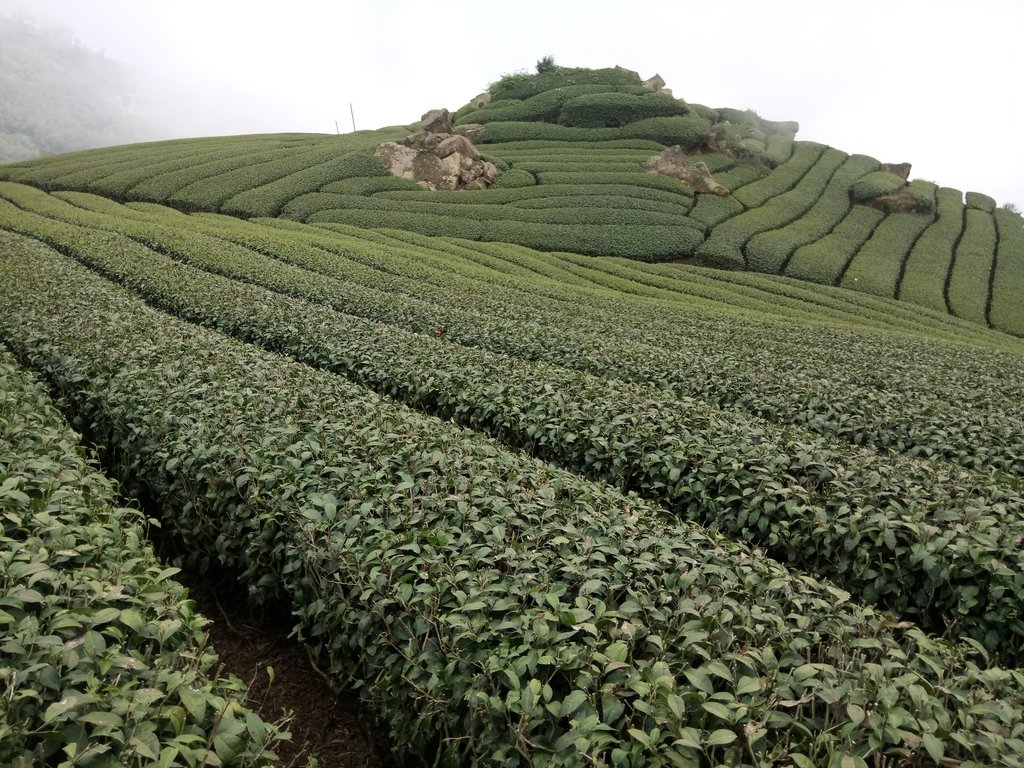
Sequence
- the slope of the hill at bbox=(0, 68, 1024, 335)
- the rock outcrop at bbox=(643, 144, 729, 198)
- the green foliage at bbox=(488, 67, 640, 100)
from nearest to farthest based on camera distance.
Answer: the slope of the hill at bbox=(0, 68, 1024, 335) → the rock outcrop at bbox=(643, 144, 729, 198) → the green foliage at bbox=(488, 67, 640, 100)

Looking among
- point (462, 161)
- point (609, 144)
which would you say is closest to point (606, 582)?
point (462, 161)

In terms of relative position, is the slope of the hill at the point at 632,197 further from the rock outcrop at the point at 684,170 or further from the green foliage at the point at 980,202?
the rock outcrop at the point at 684,170

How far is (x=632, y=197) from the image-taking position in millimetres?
46438

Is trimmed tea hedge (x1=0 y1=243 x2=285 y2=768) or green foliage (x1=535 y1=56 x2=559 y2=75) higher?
green foliage (x1=535 y1=56 x2=559 y2=75)

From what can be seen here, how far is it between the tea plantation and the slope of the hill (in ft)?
83.9

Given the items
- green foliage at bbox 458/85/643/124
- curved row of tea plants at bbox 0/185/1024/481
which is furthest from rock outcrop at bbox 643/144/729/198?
curved row of tea plants at bbox 0/185/1024/481

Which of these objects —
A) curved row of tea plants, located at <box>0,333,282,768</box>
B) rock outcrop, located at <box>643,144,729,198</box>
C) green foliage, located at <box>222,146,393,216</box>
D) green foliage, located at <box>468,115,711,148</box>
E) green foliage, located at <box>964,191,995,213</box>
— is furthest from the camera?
green foliage, located at <box>964,191,995,213</box>

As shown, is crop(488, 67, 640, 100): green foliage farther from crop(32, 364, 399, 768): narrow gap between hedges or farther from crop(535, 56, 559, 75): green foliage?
crop(32, 364, 399, 768): narrow gap between hedges

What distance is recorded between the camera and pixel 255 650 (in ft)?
19.0

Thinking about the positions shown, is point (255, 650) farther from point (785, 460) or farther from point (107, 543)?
point (785, 460)

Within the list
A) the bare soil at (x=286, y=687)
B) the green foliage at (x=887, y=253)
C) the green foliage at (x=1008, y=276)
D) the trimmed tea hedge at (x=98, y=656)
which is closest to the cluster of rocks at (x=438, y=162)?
the green foliage at (x=887, y=253)

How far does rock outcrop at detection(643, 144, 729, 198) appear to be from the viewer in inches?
1948

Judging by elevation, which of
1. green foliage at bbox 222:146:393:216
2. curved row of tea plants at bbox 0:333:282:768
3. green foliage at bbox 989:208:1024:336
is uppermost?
green foliage at bbox 222:146:393:216

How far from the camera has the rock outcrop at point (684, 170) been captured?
49.5m
